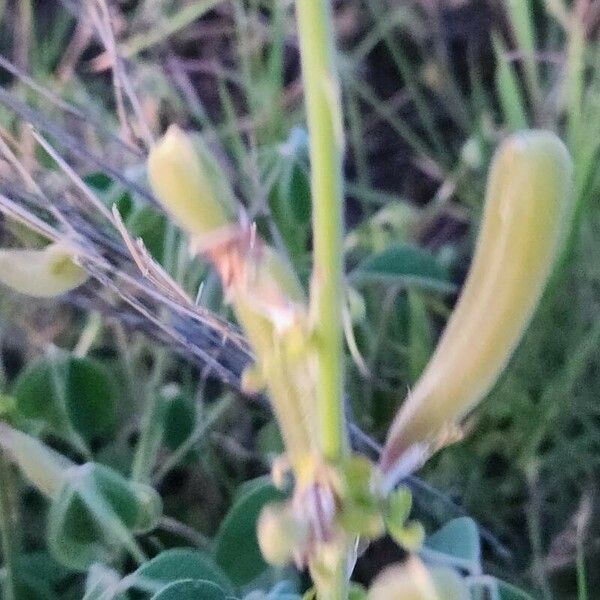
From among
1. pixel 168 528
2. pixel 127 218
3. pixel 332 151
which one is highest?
pixel 332 151

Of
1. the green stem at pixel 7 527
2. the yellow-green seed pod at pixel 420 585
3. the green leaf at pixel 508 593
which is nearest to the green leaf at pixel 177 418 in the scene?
the green stem at pixel 7 527

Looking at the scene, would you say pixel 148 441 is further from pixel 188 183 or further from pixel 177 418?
pixel 188 183

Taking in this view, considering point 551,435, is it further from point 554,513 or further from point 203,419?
point 203,419

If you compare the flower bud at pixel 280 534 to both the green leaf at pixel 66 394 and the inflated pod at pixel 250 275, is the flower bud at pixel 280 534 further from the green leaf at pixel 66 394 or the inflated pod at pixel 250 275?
the green leaf at pixel 66 394

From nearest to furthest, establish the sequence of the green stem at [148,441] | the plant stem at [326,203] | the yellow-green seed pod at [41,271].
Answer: the plant stem at [326,203] < the yellow-green seed pod at [41,271] < the green stem at [148,441]

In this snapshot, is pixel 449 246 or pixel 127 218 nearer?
pixel 127 218

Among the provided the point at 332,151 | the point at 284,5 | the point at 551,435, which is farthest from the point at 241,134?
the point at 332,151

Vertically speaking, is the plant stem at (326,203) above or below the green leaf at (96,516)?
above
